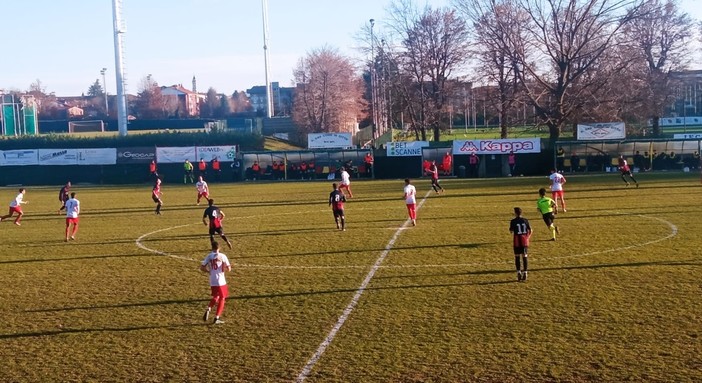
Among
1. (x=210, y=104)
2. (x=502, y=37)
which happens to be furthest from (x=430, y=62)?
(x=210, y=104)

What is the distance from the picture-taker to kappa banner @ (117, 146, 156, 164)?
6056 centimetres

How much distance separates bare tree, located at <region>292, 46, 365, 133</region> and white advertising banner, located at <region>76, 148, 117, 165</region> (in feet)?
90.0

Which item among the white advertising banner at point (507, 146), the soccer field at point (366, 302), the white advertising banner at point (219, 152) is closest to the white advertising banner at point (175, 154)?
the white advertising banner at point (219, 152)

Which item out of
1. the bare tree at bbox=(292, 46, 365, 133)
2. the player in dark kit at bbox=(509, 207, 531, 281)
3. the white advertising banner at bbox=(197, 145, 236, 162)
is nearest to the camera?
the player in dark kit at bbox=(509, 207, 531, 281)

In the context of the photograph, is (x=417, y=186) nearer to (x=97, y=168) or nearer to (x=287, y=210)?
(x=287, y=210)

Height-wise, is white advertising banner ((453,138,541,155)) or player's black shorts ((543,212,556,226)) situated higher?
white advertising banner ((453,138,541,155))

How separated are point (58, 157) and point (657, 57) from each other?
5716cm

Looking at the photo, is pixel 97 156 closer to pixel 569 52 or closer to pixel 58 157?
pixel 58 157

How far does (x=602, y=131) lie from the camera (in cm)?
5534

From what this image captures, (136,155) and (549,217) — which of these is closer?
(549,217)

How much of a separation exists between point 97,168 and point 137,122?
49.5 meters

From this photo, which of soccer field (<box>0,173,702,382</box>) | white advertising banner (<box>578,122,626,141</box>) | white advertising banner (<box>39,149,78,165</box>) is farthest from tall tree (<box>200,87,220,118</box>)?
soccer field (<box>0,173,702,382</box>)

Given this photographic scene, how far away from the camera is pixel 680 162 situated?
5322 centimetres

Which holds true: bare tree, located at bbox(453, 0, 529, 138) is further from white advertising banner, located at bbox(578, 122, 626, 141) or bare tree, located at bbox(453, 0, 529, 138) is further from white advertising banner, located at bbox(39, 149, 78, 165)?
white advertising banner, located at bbox(39, 149, 78, 165)
